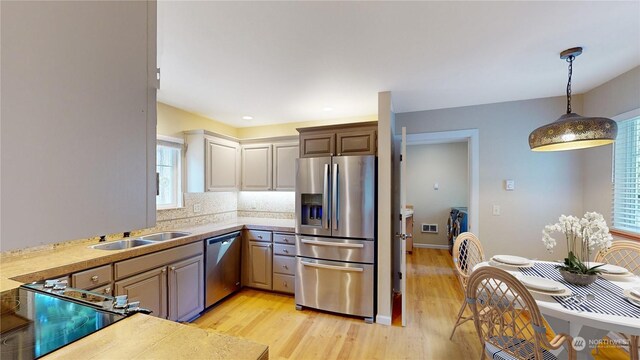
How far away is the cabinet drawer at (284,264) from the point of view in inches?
123

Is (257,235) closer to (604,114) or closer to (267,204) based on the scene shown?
(267,204)

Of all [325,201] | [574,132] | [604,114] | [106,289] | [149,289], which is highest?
[604,114]

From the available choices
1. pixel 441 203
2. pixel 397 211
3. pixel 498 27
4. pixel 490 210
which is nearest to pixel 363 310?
pixel 397 211

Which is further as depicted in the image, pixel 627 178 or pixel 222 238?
pixel 222 238

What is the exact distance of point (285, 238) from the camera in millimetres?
3158

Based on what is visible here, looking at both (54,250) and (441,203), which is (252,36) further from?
(441,203)

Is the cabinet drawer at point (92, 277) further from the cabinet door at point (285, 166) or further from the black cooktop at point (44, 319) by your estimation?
the cabinet door at point (285, 166)

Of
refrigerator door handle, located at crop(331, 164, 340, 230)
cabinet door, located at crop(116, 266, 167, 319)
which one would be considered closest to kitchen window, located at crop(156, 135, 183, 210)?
cabinet door, located at crop(116, 266, 167, 319)

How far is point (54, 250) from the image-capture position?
1.99m

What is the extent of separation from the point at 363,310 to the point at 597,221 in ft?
6.51

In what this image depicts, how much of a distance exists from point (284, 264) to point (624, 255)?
324cm

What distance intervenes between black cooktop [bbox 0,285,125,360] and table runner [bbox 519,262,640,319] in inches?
89.4

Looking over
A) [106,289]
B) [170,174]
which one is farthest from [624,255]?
[170,174]

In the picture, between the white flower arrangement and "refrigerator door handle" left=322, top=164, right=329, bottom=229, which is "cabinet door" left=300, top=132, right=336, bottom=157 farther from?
the white flower arrangement
